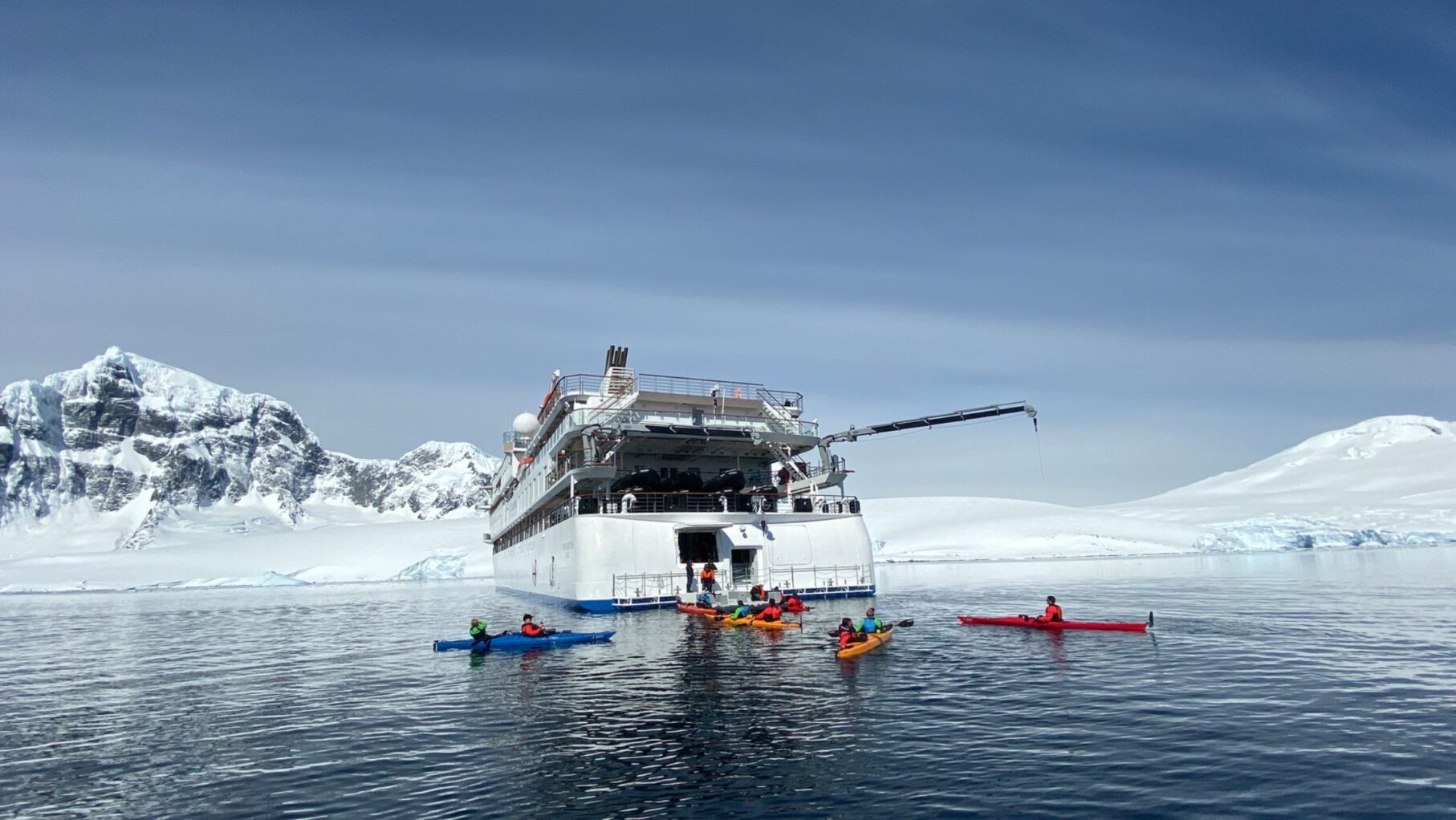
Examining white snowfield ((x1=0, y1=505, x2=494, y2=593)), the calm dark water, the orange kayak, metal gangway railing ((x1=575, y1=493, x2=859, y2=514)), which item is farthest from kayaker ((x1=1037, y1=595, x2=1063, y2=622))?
white snowfield ((x1=0, y1=505, x2=494, y2=593))

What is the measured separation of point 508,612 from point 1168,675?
1215 inches

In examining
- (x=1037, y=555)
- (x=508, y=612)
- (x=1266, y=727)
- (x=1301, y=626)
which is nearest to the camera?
(x=1266, y=727)

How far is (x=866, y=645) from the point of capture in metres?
20.8

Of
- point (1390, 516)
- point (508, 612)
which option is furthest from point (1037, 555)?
point (508, 612)

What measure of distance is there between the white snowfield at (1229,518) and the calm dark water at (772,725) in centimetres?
6767

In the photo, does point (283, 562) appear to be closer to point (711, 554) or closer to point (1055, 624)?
point (711, 554)

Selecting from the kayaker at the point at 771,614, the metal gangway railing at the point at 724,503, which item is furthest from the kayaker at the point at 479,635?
the metal gangway railing at the point at 724,503

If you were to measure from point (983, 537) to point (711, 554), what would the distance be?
66695 millimetres

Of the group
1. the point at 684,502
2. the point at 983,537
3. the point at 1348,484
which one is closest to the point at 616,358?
the point at 684,502

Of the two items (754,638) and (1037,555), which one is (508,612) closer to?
(754,638)

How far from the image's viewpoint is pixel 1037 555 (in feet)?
292

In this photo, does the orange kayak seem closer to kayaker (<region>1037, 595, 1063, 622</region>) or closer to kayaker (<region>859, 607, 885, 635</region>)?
kayaker (<region>859, 607, 885, 635</region>)

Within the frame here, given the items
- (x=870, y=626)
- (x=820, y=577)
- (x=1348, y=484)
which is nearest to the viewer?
(x=870, y=626)

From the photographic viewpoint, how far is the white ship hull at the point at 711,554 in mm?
33562
